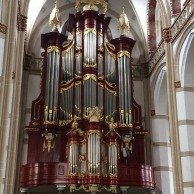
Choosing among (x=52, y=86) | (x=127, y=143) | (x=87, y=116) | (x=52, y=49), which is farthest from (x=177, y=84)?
(x=52, y=49)

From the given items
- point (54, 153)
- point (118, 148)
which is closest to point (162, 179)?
point (118, 148)

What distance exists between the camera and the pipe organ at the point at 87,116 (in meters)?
12.8

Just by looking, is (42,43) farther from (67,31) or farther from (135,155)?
(135,155)

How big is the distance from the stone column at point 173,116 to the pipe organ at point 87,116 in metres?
1.39

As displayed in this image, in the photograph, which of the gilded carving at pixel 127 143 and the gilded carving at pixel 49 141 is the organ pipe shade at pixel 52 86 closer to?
the gilded carving at pixel 49 141

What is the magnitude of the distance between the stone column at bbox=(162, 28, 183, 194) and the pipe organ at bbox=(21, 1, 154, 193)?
1.39 meters

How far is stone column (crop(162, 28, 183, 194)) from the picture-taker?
1206 cm

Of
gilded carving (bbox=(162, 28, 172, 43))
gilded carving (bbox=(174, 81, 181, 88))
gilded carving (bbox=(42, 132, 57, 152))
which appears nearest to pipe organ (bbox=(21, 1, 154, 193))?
gilded carving (bbox=(42, 132, 57, 152))

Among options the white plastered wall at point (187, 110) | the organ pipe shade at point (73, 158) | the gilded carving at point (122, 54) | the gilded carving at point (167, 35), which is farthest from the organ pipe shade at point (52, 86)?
the white plastered wall at point (187, 110)

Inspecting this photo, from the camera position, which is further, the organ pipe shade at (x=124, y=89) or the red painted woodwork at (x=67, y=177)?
the organ pipe shade at (x=124, y=89)

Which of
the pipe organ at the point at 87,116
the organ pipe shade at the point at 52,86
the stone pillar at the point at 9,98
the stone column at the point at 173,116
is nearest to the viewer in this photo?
the stone pillar at the point at 9,98

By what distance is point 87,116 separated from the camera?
14.1m

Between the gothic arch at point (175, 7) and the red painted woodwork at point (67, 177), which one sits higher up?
the gothic arch at point (175, 7)

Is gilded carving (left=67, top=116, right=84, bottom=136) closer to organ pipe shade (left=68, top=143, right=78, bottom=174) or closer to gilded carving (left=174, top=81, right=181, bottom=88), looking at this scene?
organ pipe shade (left=68, top=143, right=78, bottom=174)
